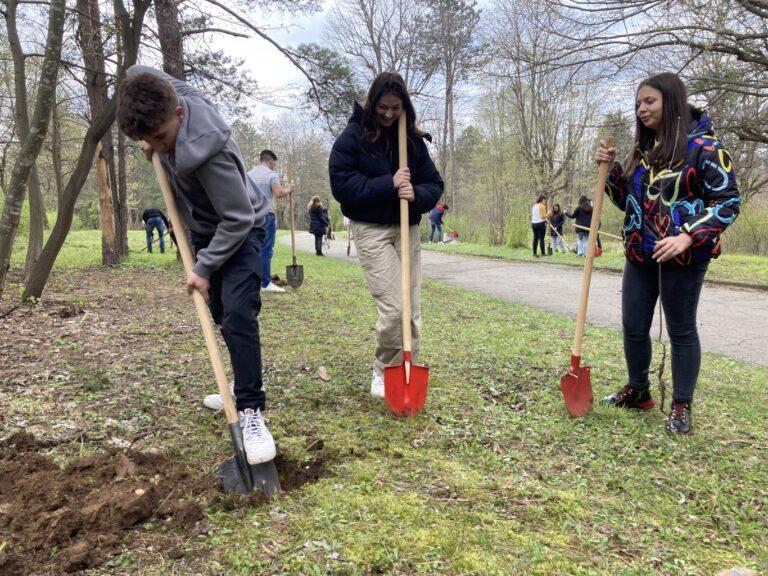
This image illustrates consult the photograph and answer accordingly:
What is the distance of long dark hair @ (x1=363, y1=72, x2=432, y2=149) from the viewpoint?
331 centimetres

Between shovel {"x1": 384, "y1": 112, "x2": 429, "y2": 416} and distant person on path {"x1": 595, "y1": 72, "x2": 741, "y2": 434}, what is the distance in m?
1.28

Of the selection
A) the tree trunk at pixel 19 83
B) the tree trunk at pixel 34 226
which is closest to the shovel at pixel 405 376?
the tree trunk at pixel 19 83

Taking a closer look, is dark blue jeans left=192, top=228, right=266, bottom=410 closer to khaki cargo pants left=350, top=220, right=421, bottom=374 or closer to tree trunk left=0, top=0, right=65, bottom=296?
khaki cargo pants left=350, top=220, right=421, bottom=374

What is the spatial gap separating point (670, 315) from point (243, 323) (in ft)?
7.89

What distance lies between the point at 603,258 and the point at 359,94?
8.81m

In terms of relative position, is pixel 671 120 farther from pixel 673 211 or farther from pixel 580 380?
pixel 580 380

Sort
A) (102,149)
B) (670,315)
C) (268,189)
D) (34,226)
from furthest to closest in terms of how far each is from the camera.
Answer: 1. (102,149)
2. (34,226)
3. (268,189)
4. (670,315)

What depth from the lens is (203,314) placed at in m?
2.58

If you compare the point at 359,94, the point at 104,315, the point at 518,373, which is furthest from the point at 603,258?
the point at 104,315

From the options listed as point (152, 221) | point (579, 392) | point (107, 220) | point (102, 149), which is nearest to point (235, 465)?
point (579, 392)

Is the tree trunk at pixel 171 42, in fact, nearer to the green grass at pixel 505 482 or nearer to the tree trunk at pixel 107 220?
the tree trunk at pixel 107 220

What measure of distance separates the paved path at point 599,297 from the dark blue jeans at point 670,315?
290cm

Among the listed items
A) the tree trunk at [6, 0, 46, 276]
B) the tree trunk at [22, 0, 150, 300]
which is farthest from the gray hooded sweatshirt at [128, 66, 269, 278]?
the tree trunk at [22, 0, 150, 300]

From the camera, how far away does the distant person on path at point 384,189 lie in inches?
132
